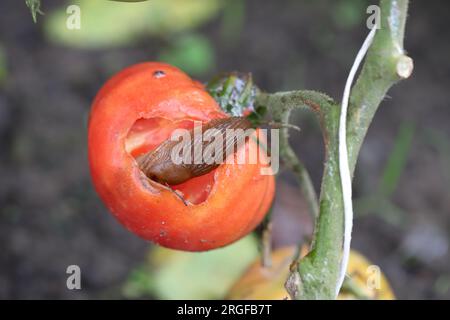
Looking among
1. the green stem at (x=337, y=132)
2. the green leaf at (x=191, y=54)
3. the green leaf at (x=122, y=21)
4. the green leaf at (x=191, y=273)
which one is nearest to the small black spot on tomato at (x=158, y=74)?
the green stem at (x=337, y=132)

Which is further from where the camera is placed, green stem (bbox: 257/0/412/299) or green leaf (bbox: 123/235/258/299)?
green leaf (bbox: 123/235/258/299)

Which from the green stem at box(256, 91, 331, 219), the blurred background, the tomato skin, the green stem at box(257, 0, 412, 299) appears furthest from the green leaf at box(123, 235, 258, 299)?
the green stem at box(257, 0, 412, 299)

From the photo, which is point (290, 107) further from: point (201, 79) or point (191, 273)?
point (201, 79)

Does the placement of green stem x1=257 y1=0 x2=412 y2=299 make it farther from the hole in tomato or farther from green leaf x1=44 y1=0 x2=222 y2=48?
green leaf x1=44 y1=0 x2=222 y2=48

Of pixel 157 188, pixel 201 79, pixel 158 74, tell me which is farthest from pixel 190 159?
pixel 201 79
